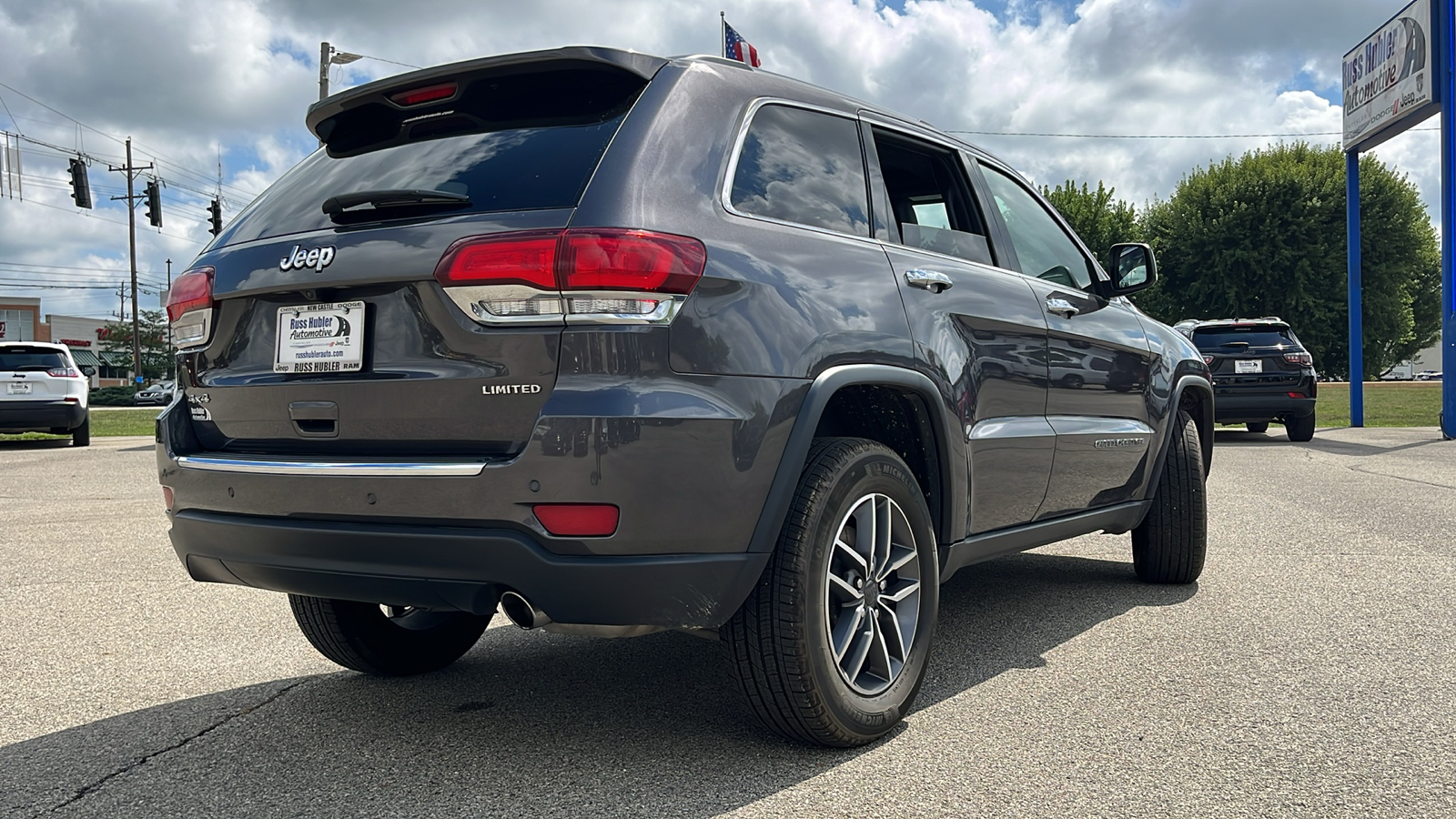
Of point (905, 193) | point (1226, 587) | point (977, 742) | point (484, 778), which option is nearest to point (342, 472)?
point (484, 778)

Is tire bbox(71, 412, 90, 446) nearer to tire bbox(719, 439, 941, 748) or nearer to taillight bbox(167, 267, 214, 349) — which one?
taillight bbox(167, 267, 214, 349)

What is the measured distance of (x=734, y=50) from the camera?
1988 cm

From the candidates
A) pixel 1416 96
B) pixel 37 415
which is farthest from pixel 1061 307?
pixel 1416 96

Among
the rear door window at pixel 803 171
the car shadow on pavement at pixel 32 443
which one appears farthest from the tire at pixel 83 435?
the rear door window at pixel 803 171

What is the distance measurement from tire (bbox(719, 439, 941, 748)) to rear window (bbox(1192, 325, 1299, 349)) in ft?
43.5

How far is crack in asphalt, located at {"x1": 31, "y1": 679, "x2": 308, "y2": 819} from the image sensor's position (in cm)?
270

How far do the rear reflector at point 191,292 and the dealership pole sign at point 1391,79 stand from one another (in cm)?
1935

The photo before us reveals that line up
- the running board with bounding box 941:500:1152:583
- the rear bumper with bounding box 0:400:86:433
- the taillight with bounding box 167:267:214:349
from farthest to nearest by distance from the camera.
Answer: the rear bumper with bounding box 0:400:86:433, the running board with bounding box 941:500:1152:583, the taillight with bounding box 167:267:214:349

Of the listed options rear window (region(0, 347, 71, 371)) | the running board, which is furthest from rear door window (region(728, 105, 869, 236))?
rear window (region(0, 347, 71, 371))

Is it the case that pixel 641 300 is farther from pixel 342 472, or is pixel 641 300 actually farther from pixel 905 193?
pixel 905 193

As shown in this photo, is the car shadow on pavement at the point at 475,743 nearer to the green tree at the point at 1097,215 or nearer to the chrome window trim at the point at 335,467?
the chrome window trim at the point at 335,467

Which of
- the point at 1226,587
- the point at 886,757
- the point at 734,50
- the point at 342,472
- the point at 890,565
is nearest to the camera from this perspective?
the point at 342,472

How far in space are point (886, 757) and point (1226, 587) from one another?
2895 millimetres

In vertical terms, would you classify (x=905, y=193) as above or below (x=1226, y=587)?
above
